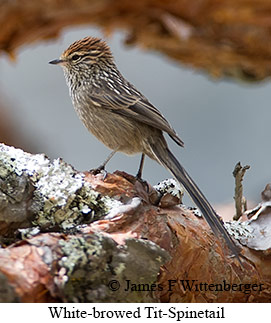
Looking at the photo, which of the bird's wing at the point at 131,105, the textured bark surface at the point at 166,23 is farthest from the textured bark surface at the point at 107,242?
the bird's wing at the point at 131,105

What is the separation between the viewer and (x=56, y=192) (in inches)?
76.3

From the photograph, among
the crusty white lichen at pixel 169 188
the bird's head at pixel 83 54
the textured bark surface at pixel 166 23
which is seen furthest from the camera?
the bird's head at pixel 83 54

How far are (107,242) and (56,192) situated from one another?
426 millimetres

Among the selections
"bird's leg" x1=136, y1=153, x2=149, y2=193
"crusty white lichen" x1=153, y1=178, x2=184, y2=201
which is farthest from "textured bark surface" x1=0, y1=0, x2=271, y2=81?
"crusty white lichen" x1=153, y1=178, x2=184, y2=201

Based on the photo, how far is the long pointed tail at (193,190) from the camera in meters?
2.06

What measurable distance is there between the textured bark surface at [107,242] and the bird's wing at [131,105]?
73 centimetres

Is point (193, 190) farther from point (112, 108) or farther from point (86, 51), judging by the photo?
point (86, 51)

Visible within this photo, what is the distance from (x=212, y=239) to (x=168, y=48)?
98 cm

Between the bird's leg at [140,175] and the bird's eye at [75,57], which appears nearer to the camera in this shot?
the bird's leg at [140,175]

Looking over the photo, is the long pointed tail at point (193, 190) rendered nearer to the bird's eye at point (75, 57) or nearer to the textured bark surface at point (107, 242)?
the textured bark surface at point (107, 242)

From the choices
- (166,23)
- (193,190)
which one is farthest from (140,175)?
(166,23)

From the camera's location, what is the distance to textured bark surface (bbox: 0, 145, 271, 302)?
149 centimetres

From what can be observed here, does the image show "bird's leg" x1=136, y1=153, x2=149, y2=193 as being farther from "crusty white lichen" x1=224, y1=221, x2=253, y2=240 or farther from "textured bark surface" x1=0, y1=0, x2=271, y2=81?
"textured bark surface" x1=0, y1=0, x2=271, y2=81
